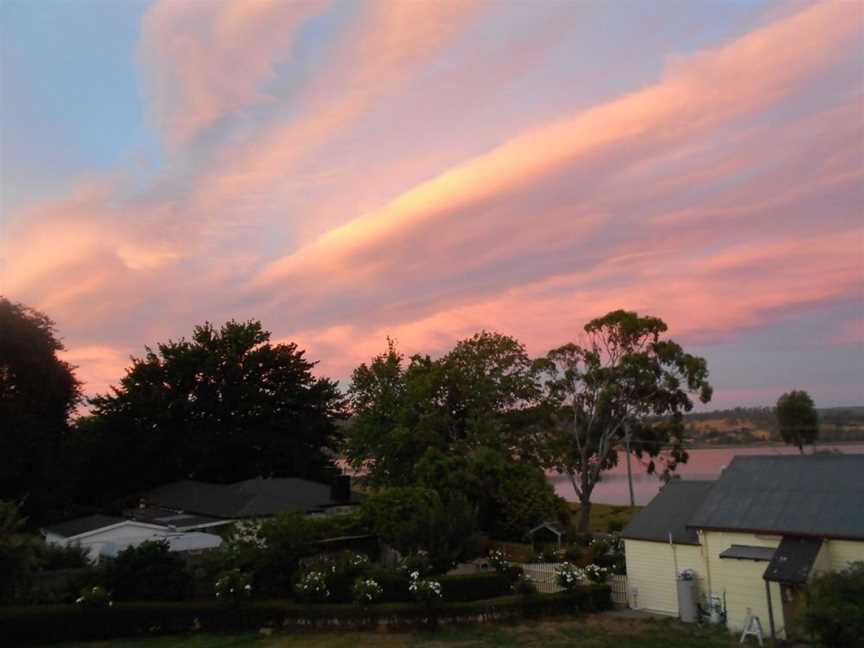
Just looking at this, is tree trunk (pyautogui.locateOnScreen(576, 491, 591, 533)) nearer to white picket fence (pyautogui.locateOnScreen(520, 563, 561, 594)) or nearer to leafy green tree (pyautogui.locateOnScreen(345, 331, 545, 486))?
leafy green tree (pyautogui.locateOnScreen(345, 331, 545, 486))

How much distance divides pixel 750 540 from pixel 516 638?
7628 millimetres

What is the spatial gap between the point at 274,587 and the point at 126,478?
3588 centimetres

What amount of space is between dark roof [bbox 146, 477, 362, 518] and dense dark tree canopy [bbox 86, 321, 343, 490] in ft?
29.4

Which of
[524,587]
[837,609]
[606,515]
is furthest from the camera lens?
[606,515]

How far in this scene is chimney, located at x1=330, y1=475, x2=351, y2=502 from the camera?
137ft

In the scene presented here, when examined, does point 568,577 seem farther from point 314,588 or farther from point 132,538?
point 132,538

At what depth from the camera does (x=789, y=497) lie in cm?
2064

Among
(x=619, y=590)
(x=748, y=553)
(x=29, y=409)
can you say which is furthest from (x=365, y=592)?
(x=29, y=409)

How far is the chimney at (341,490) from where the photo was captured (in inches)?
1649

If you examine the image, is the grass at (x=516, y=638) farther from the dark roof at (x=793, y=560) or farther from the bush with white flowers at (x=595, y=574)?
the dark roof at (x=793, y=560)

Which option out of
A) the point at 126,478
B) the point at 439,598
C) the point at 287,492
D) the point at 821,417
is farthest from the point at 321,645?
the point at 821,417

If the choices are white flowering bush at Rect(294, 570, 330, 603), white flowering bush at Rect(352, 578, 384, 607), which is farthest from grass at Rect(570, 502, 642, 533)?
white flowering bush at Rect(294, 570, 330, 603)

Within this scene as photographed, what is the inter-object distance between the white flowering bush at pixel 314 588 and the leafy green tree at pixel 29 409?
27.3 meters

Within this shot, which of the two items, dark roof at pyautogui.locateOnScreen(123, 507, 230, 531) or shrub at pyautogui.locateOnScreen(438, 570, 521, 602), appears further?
dark roof at pyautogui.locateOnScreen(123, 507, 230, 531)
